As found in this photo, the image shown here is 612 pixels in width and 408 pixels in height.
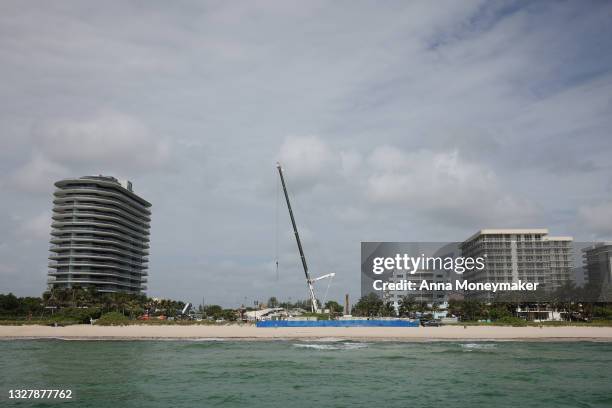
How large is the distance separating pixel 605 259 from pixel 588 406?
168 metres

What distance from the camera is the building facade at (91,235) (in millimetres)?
156625

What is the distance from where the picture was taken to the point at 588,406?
28.0 metres

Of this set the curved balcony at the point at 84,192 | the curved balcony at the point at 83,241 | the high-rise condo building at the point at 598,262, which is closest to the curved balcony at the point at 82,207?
the curved balcony at the point at 84,192

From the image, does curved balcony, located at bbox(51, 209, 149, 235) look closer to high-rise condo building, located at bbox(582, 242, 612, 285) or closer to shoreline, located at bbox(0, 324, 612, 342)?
shoreline, located at bbox(0, 324, 612, 342)

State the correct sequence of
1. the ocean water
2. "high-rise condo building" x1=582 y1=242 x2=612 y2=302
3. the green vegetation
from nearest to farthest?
1. the ocean water
2. the green vegetation
3. "high-rise condo building" x1=582 y1=242 x2=612 y2=302

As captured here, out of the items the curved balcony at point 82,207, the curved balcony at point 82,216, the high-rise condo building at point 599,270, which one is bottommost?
the high-rise condo building at point 599,270

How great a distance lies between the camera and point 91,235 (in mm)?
160500

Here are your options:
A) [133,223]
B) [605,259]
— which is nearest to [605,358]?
[605,259]

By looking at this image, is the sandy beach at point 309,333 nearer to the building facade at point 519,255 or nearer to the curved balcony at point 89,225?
the curved balcony at point 89,225

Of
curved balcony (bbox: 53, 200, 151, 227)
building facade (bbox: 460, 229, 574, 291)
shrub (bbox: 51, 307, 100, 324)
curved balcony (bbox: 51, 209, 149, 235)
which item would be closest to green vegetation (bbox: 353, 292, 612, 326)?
building facade (bbox: 460, 229, 574, 291)

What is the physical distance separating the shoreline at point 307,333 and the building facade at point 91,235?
70.8 m

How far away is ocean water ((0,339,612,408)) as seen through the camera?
2900 cm

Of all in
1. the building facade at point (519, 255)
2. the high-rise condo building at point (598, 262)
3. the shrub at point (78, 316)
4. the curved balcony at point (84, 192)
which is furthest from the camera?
the building facade at point (519, 255)

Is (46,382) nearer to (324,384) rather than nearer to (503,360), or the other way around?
(324,384)
